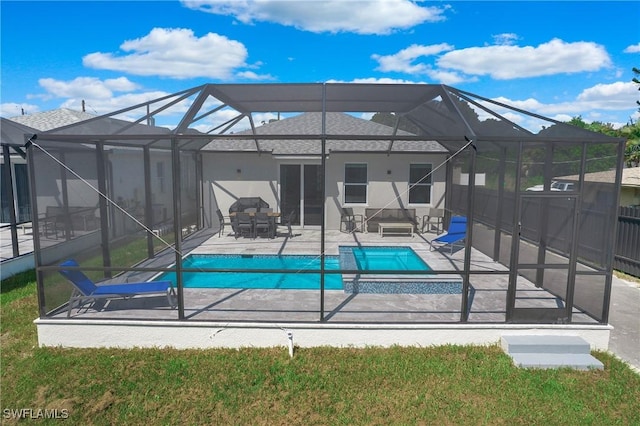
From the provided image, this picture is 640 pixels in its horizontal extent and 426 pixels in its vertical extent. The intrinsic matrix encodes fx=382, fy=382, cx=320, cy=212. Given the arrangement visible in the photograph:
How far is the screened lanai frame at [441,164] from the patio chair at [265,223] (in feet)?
6.83

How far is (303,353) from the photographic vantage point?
17.2 ft

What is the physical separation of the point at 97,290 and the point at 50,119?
43.7 ft

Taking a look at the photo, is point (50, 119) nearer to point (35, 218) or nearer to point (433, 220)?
point (35, 218)

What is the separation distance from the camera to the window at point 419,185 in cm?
1311

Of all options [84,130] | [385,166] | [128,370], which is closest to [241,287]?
[128,370]

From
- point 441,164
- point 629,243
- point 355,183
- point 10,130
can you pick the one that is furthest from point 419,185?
point 10,130

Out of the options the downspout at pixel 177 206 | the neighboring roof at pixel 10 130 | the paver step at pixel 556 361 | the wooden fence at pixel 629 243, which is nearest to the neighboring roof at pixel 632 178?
the wooden fence at pixel 629 243

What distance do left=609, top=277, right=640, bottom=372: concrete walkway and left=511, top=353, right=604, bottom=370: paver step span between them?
0.62 metres

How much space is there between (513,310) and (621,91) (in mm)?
67556

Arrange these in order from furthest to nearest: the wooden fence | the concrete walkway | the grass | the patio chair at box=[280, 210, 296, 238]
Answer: the patio chair at box=[280, 210, 296, 238] < the wooden fence < the concrete walkway < the grass

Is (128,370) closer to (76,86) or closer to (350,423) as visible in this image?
(350,423)

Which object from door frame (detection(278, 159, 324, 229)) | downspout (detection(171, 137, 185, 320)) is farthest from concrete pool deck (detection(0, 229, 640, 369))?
door frame (detection(278, 159, 324, 229))

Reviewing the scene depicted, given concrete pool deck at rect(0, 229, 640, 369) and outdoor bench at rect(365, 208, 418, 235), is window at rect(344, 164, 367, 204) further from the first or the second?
concrete pool deck at rect(0, 229, 640, 369)

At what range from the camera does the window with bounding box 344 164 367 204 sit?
13.1 metres
